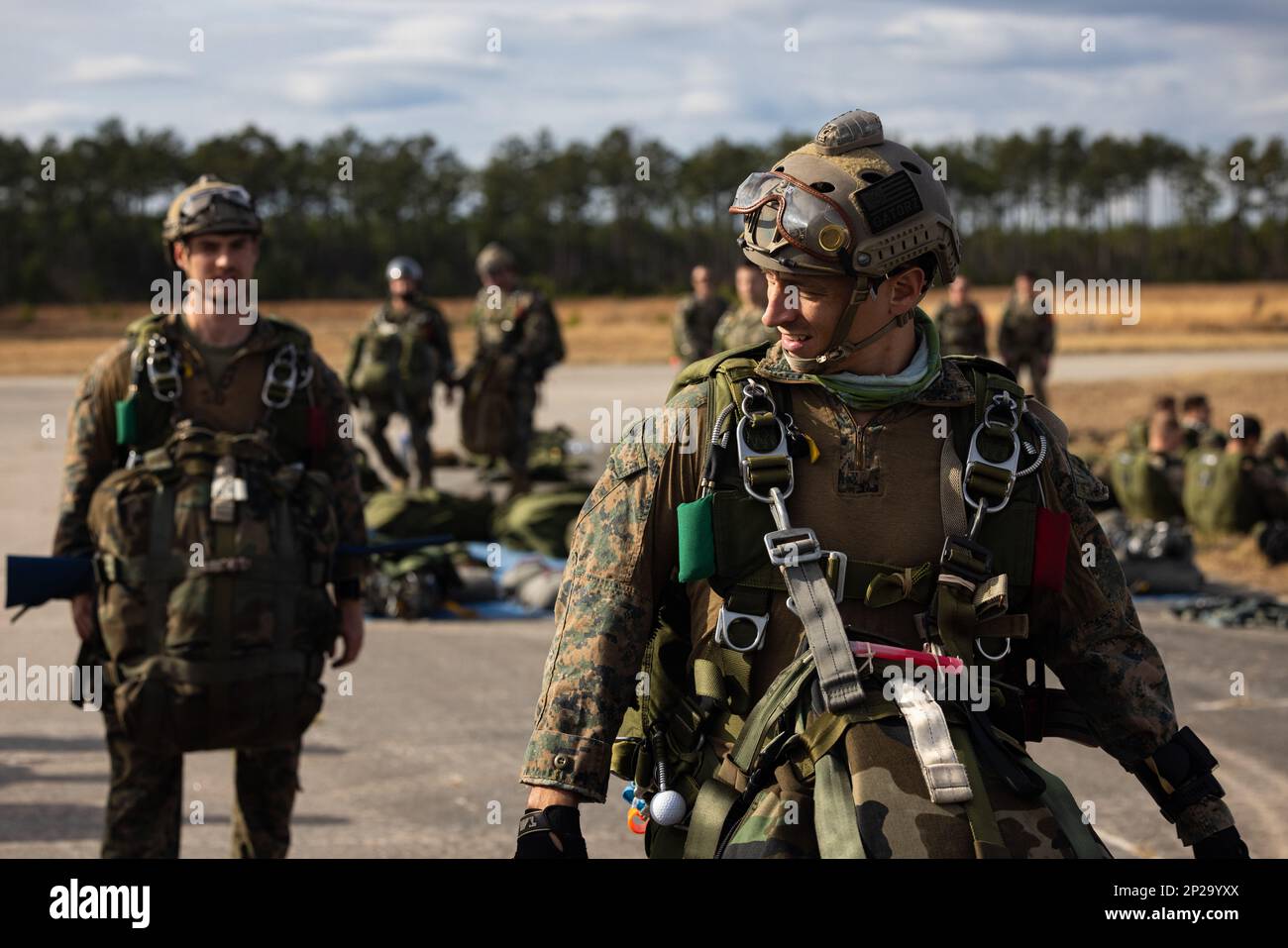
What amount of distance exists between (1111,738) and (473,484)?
13806 mm

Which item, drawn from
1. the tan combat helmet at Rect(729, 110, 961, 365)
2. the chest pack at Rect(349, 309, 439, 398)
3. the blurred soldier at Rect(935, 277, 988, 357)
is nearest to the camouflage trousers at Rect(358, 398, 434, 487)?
the chest pack at Rect(349, 309, 439, 398)

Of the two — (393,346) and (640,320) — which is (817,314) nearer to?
(393,346)

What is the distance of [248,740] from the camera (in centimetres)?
506

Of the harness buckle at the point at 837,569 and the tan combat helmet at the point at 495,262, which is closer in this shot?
the harness buckle at the point at 837,569

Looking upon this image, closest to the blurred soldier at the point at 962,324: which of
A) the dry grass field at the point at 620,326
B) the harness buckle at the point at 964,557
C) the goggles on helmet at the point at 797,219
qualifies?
the dry grass field at the point at 620,326

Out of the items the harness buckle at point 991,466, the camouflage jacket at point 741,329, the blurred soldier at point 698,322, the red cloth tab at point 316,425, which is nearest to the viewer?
the harness buckle at point 991,466

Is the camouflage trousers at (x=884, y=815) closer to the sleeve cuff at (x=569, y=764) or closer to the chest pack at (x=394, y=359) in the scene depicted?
the sleeve cuff at (x=569, y=764)

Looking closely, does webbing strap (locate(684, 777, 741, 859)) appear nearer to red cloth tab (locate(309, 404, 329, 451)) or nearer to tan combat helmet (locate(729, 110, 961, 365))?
tan combat helmet (locate(729, 110, 961, 365))

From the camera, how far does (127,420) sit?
5262 mm

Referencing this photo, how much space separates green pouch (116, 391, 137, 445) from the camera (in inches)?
207

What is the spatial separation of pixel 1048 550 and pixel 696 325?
47.2ft

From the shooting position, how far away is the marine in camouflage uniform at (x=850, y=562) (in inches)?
117

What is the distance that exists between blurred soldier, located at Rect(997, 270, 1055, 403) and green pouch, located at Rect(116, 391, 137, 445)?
1806 centimetres
